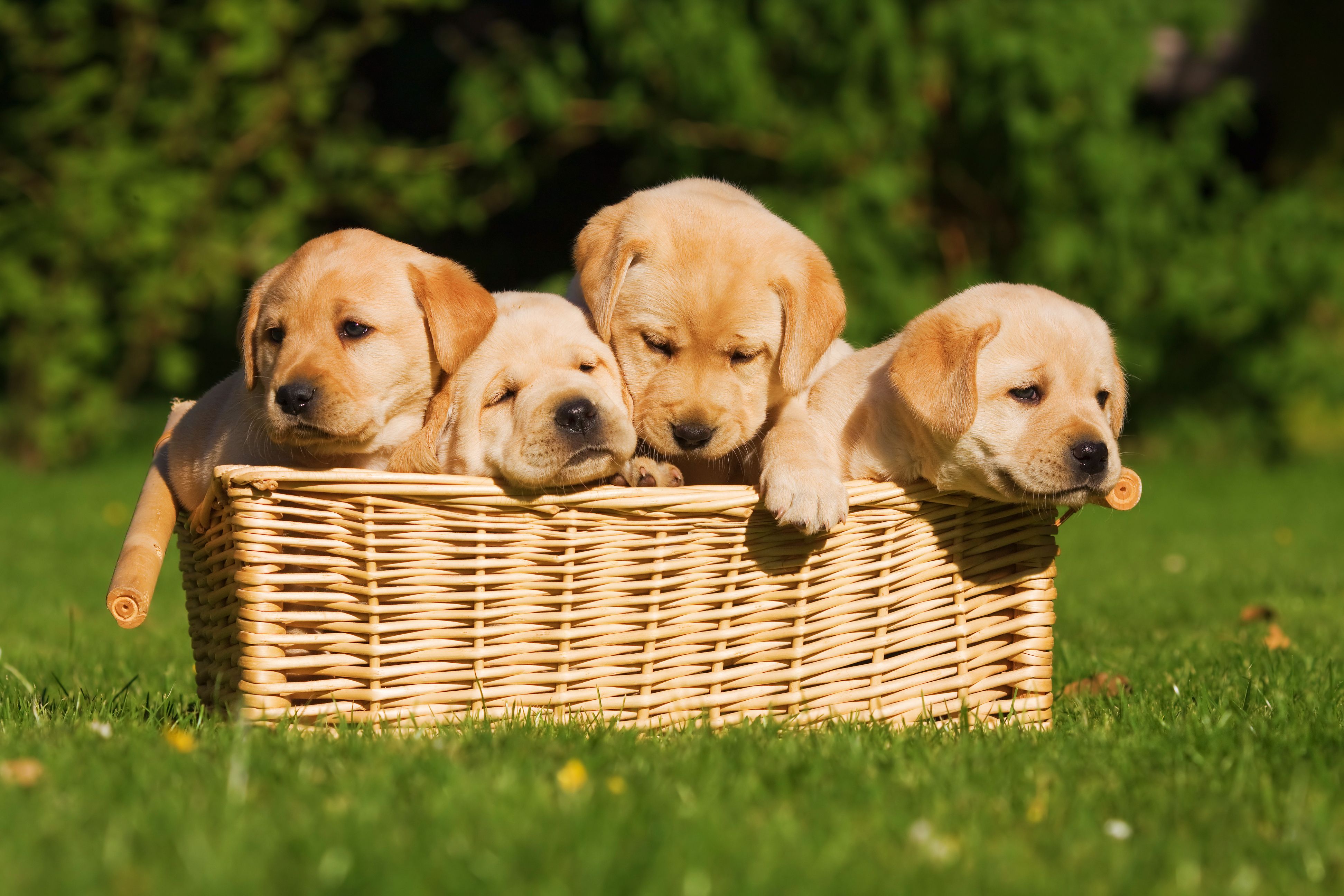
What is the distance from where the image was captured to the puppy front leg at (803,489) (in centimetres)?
324

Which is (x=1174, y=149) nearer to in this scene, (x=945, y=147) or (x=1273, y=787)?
(x=945, y=147)

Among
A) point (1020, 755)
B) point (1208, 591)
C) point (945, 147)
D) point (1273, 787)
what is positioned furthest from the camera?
point (945, 147)

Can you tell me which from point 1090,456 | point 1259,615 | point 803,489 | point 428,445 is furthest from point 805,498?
point 1259,615

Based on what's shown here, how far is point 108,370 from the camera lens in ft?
38.8

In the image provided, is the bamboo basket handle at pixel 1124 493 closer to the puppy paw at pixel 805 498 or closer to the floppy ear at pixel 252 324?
the puppy paw at pixel 805 498

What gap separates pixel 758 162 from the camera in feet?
37.5

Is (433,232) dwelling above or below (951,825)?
below

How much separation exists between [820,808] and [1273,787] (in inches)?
40.1

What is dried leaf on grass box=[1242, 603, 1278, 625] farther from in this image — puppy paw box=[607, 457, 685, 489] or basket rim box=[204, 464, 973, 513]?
puppy paw box=[607, 457, 685, 489]

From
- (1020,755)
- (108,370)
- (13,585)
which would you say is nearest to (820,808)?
(1020,755)

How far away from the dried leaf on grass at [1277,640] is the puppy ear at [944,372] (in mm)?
1948

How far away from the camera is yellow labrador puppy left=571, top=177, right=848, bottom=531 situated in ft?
12.2

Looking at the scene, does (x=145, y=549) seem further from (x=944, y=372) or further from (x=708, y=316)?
(x=944, y=372)

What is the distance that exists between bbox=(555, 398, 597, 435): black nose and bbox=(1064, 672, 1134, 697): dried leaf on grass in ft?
5.90
